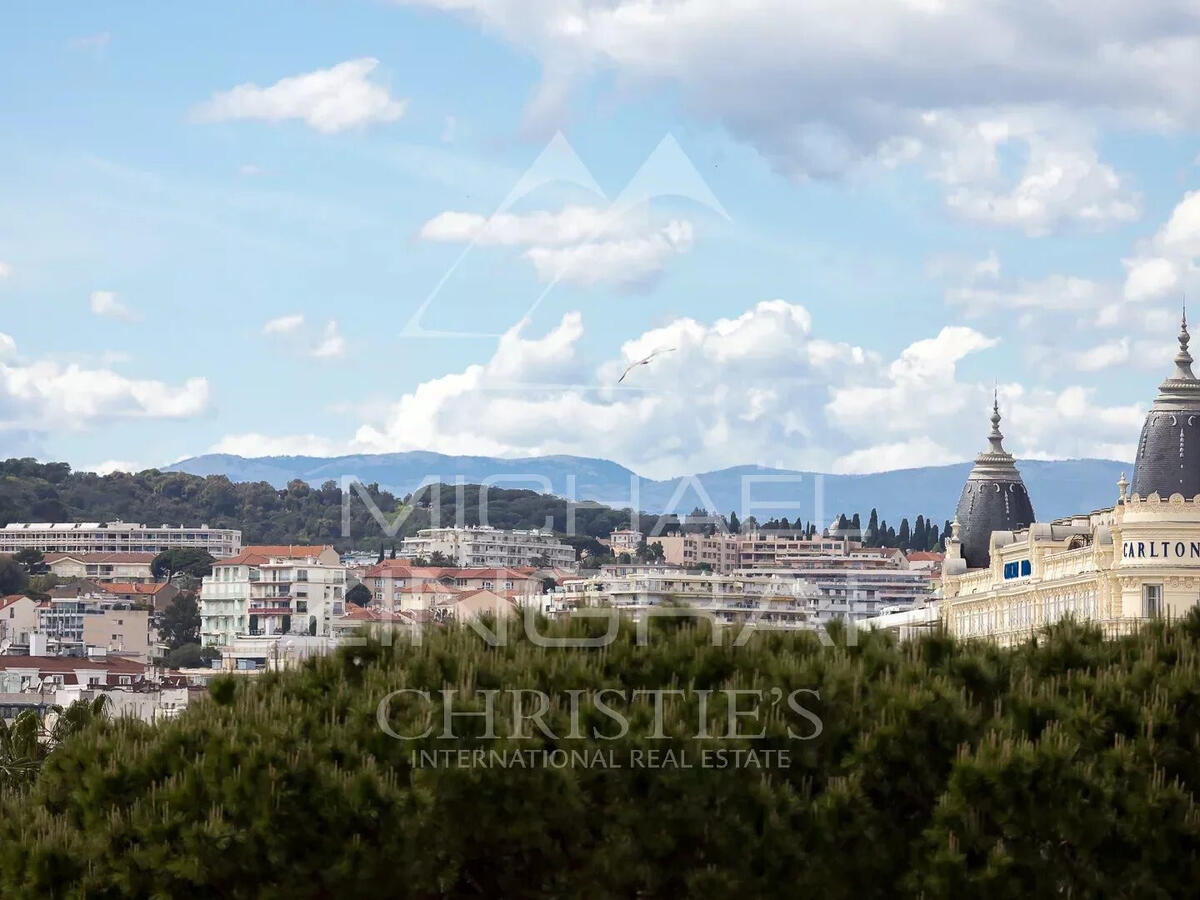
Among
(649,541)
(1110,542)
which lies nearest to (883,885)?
(1110,542)

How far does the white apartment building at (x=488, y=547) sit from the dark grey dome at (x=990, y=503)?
28714mm

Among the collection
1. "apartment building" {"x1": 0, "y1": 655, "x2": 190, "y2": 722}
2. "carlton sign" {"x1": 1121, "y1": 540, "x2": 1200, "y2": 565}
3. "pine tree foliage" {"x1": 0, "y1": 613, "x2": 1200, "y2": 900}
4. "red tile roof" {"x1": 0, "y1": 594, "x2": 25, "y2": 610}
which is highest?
"carlton sign" {"x1": 1121, "y1": 540, "x2": 1200, "y2": 565}

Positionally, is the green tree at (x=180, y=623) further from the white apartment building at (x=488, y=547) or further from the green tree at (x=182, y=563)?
the green tree at (x=182, y=563)

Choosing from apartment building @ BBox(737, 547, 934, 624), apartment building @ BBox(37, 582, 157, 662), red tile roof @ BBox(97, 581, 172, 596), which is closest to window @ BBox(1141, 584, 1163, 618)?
apartment building @ BBox(737, 547, 934, 624)

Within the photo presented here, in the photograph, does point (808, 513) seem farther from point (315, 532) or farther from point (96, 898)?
point (96, 898)

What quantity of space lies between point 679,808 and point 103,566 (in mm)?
150467

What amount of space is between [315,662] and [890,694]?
3.99m

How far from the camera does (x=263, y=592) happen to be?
392ft

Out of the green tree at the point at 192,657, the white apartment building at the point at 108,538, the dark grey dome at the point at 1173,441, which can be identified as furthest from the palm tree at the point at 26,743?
the white apartment building at the point at 108,538

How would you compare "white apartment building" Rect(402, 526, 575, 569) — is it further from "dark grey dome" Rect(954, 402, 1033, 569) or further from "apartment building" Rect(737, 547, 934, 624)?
"dark grey dome" Rect(954, 402, 1033, 569)

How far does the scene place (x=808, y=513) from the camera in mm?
175500

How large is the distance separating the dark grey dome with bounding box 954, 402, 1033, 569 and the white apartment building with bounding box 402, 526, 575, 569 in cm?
2871

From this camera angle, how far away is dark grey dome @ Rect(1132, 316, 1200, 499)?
70938mm

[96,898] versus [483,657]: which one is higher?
[483,657]
